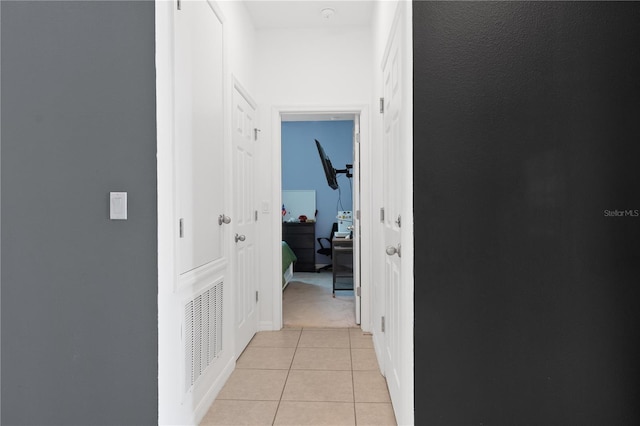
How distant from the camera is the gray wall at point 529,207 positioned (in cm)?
159

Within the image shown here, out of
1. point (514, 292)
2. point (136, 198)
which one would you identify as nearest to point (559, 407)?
point (514, 292)

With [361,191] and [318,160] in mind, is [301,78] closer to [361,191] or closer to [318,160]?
[361,191]

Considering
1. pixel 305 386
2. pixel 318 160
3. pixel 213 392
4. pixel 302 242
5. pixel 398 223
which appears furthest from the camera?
pixel 318 160

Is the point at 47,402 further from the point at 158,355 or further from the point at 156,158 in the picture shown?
the point at 156,158

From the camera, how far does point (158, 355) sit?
175 cm

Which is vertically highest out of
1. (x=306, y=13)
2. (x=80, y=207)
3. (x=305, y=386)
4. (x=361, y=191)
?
Answer: (x=306, y=13)

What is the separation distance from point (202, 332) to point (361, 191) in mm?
2125

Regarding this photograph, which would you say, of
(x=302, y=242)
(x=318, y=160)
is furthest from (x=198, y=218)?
(x=318, y=160)

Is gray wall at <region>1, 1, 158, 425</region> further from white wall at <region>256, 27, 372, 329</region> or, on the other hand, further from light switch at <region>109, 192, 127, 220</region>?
white wall at <region>256, 27, 372, 329</region>

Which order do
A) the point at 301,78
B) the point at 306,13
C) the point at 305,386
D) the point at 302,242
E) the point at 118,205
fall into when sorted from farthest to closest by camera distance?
the point at 302,242, the point at 301,78, the point at 306,13, the point at 305,386, the point at 118,205

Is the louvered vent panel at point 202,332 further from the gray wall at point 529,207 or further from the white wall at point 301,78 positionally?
the white wall at point 301,78

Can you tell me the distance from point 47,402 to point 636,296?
2.48m

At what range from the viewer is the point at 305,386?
8.45 ft

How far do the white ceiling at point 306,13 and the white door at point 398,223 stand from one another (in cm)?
113
